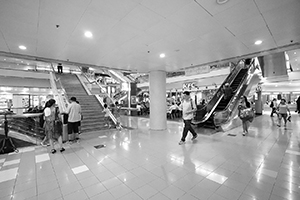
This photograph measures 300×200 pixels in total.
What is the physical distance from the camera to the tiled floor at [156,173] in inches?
86.0

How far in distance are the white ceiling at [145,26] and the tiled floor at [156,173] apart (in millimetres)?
3164

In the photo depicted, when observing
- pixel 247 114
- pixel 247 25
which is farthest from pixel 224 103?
pixel 247 25

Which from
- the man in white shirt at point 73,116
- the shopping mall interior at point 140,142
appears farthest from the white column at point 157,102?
the man in white shirt at point 73,116

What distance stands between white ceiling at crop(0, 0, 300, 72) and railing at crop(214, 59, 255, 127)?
11.1 feet

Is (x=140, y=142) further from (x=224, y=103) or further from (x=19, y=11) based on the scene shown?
(x=224, y=103)

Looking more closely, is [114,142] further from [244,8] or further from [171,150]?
[244,8]

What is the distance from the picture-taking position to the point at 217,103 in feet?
26.4

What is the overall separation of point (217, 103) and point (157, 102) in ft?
12.7

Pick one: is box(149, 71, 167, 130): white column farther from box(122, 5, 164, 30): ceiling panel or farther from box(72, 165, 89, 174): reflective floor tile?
box(72, 165, 89, 174): reflective floor tile

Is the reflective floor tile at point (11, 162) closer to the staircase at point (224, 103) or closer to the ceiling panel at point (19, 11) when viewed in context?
the ceiling panel at point (19, 11)

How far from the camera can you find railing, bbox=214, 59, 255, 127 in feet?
22.5

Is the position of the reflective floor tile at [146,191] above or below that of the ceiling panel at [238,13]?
below

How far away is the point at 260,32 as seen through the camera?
327 cm

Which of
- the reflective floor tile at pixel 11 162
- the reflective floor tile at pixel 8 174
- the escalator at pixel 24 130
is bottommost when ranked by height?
the reflective floor tile at pixel 8 174
